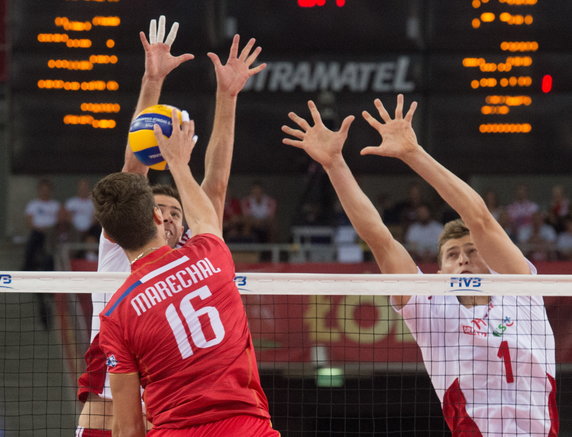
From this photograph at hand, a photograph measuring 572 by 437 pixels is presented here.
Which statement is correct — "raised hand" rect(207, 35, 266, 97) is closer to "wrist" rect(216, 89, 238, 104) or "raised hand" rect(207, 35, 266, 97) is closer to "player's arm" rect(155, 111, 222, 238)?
"wrist" rect(216, 89, 238, 104)

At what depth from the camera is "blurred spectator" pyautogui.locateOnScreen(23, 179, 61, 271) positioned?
13.3m

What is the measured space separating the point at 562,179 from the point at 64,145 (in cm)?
915

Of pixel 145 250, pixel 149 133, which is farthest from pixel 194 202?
pixel 149 133

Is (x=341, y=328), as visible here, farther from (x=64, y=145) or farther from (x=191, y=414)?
(x=191, y=414)

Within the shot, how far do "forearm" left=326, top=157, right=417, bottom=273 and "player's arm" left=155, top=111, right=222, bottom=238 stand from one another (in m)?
0.94

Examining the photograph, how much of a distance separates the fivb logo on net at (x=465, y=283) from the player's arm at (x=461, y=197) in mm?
159

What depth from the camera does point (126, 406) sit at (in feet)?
13.4

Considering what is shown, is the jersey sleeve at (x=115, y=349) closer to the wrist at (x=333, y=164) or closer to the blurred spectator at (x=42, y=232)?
the wrist at (x=333, y=164)

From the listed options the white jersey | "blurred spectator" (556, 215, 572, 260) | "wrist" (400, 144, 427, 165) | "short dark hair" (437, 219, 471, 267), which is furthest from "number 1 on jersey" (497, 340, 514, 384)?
"blurred spectator" (556, 215, 572, 260)

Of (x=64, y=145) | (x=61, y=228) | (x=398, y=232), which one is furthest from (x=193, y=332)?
(x=61, y=228)

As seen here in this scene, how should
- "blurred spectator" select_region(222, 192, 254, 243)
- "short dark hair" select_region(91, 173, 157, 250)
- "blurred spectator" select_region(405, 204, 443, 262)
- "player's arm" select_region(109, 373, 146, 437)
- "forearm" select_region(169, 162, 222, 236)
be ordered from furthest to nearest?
"blurred spectator" select_region(222, 192, 254, 243) < "blurred spectator" select_region(405, 204, 443, 262) < "forearm" select_region(169, 162, 222, 236) < "short dark hair" select_region(91, 173, 157, 250) < "player's arm" select_region(109, 373, 146, 437)

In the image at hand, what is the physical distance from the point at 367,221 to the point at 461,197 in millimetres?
567

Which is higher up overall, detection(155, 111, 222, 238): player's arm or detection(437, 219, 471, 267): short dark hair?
detection(155, 111, 222, 238): player's arm

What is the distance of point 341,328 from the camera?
11.1 meters
